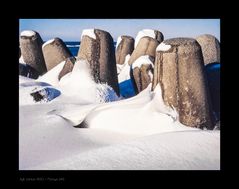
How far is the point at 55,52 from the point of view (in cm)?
624

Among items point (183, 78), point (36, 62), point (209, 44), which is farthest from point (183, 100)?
point (36, 62)

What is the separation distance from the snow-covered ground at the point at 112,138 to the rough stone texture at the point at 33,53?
2.52 meters

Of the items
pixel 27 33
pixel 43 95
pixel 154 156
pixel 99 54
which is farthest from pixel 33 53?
pixel 154 156

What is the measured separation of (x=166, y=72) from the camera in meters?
3.31

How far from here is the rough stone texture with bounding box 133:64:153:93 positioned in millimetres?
5305

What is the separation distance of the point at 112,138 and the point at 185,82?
86cm

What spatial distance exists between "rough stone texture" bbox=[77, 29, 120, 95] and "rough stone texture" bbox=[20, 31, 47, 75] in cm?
227

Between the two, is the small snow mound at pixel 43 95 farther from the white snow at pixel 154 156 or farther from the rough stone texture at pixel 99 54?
the white snow at pixel 154 156

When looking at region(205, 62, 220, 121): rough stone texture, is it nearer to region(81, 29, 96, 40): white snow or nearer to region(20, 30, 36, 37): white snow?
region(81, 29, 96, 40): white snow

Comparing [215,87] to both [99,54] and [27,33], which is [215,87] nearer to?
[99,54]

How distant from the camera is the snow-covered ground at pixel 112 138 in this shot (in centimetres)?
238
